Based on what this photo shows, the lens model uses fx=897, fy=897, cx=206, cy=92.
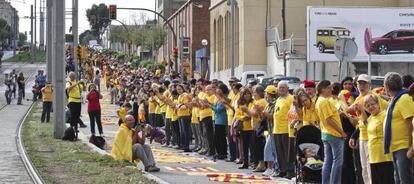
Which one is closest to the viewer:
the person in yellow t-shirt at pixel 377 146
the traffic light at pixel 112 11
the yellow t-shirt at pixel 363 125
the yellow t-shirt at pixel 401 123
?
the yellow t-shirt at pixel 401 123

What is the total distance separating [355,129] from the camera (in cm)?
1346

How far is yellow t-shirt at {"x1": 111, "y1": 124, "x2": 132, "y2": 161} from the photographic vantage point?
17.4 m

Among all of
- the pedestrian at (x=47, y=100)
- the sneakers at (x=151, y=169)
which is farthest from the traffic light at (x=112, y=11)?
the sneakers at (x=151, y=169)

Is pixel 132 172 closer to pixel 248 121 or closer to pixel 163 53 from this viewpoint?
pixel 248 121

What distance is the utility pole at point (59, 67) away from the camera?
24.7 metres

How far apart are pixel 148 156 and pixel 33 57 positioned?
88409mm

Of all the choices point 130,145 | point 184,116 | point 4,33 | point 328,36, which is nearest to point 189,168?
point 130,145

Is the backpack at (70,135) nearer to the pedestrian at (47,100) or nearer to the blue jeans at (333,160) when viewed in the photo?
the pedestrian at (47,100)

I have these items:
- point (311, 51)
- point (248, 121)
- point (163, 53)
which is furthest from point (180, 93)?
point (163, 53)

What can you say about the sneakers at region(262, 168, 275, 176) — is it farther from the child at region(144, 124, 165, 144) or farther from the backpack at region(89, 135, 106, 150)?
the child at region(144, 124, 165, 144)

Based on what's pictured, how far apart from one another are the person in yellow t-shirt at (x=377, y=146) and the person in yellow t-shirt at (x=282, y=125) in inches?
174

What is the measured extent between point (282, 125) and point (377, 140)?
477 cm

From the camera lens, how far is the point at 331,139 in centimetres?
1292

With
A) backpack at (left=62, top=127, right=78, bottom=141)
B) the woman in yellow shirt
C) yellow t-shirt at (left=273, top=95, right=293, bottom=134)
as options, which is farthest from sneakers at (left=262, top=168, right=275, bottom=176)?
backpack at (left=62, top=127, right=78, bottom=141)
